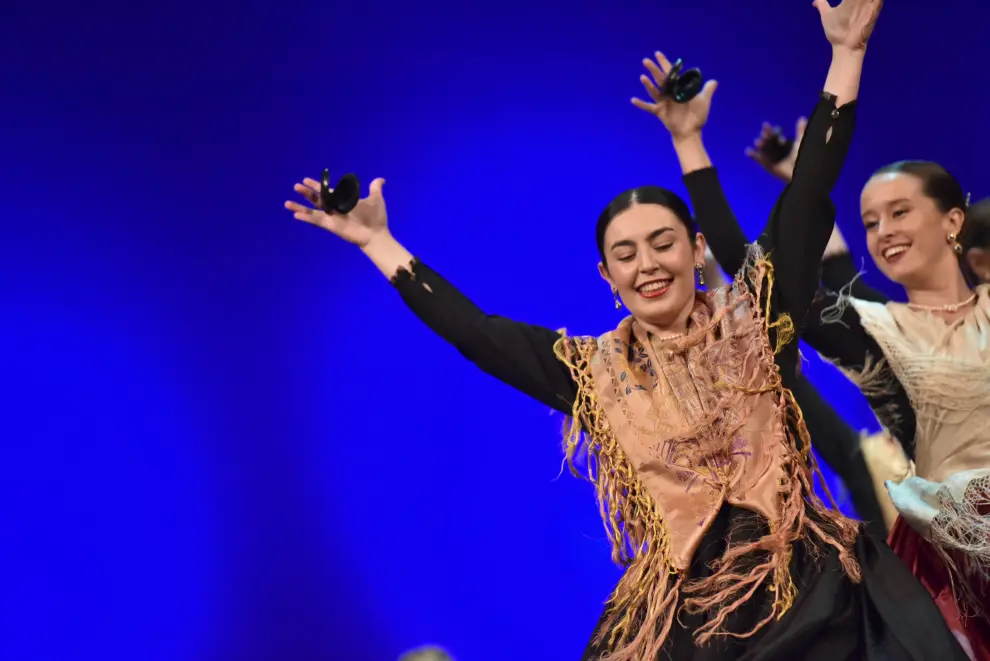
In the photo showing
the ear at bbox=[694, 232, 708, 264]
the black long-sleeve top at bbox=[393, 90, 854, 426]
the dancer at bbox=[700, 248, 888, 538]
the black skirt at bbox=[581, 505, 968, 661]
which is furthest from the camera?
the dancer at bbox=[700, 248, 888, 538]

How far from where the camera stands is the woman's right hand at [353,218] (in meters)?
1.62

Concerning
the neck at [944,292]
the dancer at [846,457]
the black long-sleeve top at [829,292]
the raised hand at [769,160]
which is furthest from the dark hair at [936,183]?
→ the dancer at [846,457]

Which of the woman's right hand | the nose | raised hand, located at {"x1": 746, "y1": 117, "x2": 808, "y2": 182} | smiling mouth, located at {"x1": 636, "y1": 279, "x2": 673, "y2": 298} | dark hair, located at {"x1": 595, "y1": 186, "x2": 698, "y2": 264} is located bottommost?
smiling mouth, located at {"x1": 636, "y1": 279, "x2": 673, "y2": 298}

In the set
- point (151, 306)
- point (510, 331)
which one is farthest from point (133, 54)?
point (510, 331)

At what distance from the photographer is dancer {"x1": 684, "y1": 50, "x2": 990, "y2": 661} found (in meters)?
1.50

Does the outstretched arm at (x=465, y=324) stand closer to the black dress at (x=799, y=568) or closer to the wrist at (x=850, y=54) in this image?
the black dress at (x=799, y=568)

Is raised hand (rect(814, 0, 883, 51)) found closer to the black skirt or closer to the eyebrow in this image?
the eyebrow

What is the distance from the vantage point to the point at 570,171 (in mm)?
2467

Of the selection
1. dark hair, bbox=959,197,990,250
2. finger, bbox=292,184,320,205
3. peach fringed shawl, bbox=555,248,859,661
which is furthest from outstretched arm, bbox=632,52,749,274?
dark hair, bbox=959,197,990,250

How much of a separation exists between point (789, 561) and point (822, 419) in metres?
0.95

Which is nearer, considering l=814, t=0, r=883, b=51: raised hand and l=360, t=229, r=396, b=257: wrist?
l=814, t=0, r=883, b=51: raised hand

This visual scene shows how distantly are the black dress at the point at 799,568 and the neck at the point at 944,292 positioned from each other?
0.38 m

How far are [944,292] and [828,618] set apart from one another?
0.69m

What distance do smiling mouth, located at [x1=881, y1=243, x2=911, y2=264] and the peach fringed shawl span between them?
391mm
